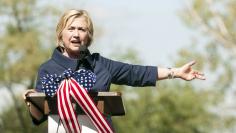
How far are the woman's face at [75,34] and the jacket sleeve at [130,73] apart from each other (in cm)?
19

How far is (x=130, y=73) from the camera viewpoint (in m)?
4.89

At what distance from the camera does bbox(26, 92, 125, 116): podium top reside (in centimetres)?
430

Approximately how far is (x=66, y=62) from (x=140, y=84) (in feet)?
1.83

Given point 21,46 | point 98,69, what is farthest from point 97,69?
point 21,46

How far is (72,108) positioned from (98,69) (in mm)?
388

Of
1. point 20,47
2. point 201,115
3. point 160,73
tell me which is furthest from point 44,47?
point 160,73

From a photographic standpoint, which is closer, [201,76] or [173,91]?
[201,76]

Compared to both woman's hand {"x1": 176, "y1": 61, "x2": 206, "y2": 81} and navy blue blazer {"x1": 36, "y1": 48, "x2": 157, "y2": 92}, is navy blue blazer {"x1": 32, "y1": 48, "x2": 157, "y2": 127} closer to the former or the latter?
navy blue blazer {"x1": 36, "y1": 48, "x2": 157, "y2": 92}

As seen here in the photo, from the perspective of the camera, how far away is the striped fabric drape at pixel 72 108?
429 cm

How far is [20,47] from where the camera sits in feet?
102

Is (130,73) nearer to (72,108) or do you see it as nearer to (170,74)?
(170,74)

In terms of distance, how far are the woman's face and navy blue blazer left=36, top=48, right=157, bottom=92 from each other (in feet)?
0.23

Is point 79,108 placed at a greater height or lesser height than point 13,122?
greater

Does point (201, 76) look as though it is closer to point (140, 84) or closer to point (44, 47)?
point (140, 84)
